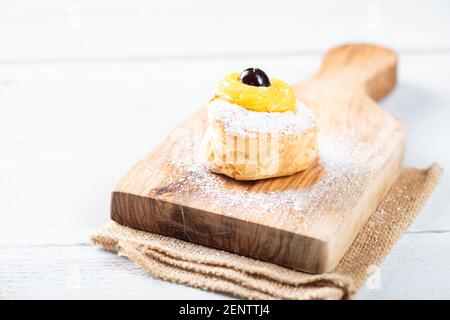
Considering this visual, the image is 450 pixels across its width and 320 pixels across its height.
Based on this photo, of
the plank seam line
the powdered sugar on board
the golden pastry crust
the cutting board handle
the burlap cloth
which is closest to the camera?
the burlap cloth

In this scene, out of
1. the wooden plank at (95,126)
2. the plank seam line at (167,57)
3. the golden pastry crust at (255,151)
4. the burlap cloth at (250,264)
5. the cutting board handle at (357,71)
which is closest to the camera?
the burlap cloth at (250,264)

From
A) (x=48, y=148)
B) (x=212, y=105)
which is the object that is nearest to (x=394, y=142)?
(x=212, y=105)

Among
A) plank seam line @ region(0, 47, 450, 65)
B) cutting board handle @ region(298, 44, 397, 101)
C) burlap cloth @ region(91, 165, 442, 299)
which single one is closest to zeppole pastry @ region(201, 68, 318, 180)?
burlap cloth @ region(91, 165, 442, 299)

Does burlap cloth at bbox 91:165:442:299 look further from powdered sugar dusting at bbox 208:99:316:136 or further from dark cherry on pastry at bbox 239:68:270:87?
dark cherry on pastry at bbox 239:68:270:87

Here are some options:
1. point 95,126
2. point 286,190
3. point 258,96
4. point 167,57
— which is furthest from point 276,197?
point 167,57

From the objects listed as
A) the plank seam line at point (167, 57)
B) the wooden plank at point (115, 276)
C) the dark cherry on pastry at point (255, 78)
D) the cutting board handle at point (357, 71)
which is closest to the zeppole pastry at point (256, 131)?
the dark cherry on pastry at point (255, 78)

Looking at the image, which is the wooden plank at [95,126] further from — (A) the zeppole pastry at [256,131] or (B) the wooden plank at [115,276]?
(A) the zeppole pastry at [256,131]

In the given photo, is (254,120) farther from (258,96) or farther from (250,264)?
(250,264)
